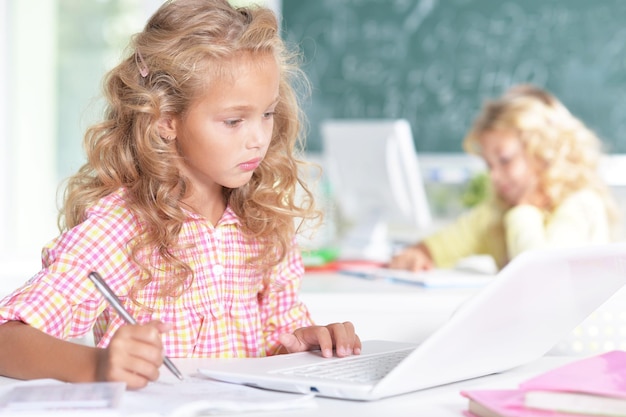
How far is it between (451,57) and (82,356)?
3.86 metres

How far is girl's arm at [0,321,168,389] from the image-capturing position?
39.6 inches

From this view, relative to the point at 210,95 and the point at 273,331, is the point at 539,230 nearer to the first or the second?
the point at 273,331

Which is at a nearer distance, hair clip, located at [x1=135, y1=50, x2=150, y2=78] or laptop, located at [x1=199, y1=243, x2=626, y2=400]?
laptop, located at [x1=199, y1=243, x2=626, y2=400]

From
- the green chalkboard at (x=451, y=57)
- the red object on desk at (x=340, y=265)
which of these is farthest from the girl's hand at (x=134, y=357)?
the green chalkboard at (x=451, y=57)

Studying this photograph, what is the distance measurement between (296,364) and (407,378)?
23 cm

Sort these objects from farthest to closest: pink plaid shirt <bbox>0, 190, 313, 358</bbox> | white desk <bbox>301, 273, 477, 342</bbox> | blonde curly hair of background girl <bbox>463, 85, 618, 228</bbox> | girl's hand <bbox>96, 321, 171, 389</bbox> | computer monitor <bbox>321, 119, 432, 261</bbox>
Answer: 1. computer monitor <bbox>321, 119, 432, 261</bbox>
2. blonde curly hair of background girl <bbox>463, 85, 618, 228</bbox>
3. white desk <bbox>301, 273, 477, 342</bbox>
4. pink plaid shirt <bbox>0, 190, 313, 358</bbox>
5. girl's hand <bbox>96, 321, 171, 389</bbox>

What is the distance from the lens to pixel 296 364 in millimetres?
1182

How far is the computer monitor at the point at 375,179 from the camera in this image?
3.46m

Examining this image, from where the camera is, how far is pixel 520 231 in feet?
9.74

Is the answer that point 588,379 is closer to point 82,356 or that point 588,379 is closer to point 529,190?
point 82,356

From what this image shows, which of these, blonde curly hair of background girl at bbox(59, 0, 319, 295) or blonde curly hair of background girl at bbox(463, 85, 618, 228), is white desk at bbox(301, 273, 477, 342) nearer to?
blonde curly hair of background girl at bbox(59, 0, 319, 295)

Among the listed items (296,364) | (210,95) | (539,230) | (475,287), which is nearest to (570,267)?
(296,364)

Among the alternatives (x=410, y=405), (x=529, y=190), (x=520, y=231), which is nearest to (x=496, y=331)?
(x=410, y=405)

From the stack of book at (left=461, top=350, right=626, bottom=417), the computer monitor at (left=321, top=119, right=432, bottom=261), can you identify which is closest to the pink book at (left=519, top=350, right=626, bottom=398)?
the stack of book at (left=461, top=350, right=626, bottom=417)
